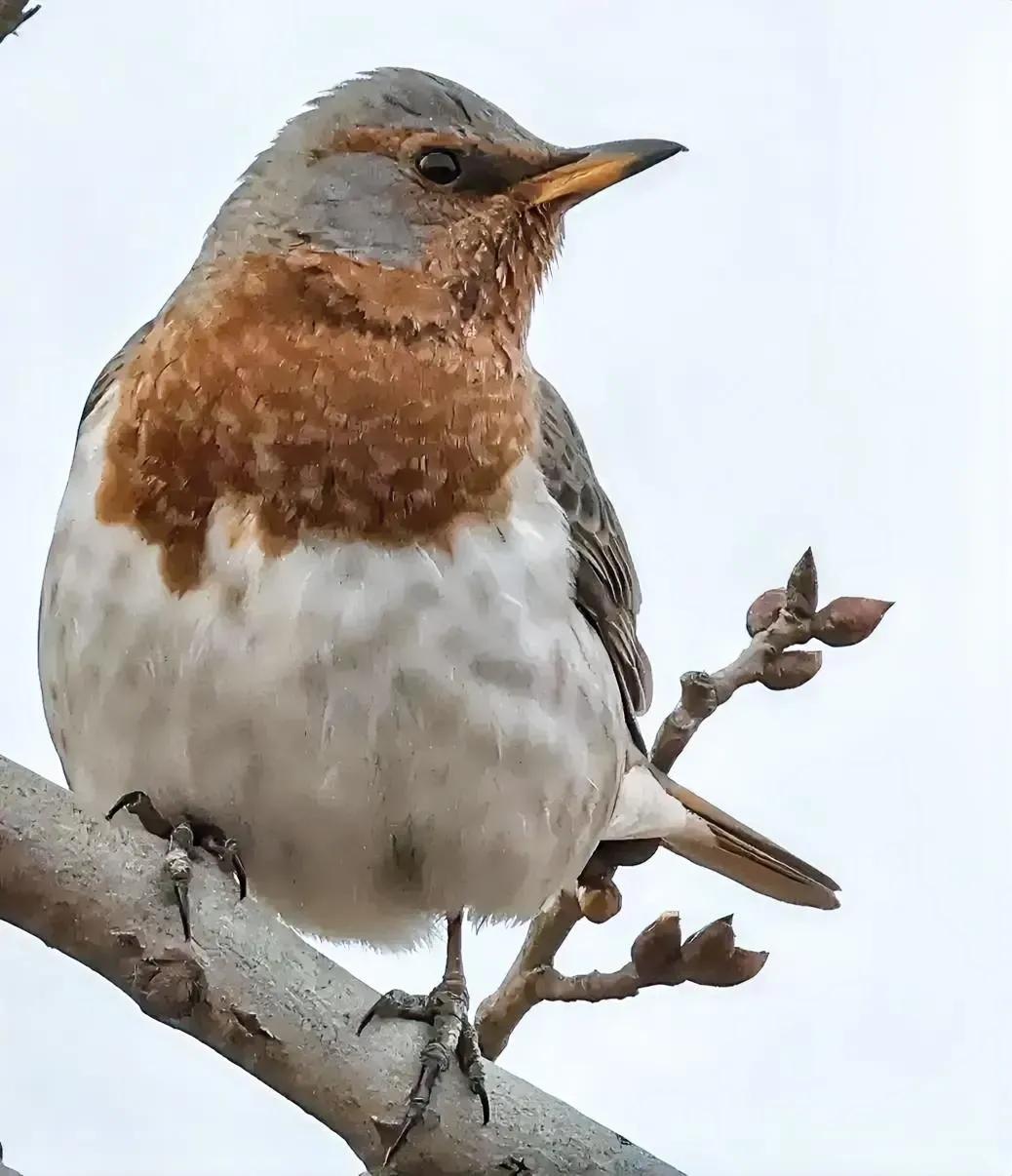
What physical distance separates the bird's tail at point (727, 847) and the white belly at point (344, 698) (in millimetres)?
270

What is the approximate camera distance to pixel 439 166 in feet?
3.92

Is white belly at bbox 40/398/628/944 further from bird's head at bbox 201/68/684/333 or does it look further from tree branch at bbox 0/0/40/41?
tree branch at bbox 0/0/40/41

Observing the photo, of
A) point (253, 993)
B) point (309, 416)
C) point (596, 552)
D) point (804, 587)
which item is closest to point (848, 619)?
point (804, 587)

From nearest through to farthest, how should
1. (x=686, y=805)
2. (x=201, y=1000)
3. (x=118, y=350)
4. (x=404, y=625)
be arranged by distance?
(x=201, y=1000) < (x=404, y=625) < (x=118, y=350) < (x=686, y=805)

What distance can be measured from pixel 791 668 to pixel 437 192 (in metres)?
0.48

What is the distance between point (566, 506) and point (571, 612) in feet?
0.33

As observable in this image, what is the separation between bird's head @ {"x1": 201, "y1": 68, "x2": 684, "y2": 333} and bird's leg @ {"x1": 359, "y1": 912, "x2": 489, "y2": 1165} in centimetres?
52

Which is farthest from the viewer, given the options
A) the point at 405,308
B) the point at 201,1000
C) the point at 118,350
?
the point at 118,350

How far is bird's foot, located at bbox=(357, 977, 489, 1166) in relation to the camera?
0.83m

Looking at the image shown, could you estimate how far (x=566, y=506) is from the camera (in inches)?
47.8

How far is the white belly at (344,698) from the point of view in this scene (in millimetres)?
1019

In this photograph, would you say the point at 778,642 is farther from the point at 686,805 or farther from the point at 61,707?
the point at 61,707

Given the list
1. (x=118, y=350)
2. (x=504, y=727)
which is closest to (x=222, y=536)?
(x=504, y=727)

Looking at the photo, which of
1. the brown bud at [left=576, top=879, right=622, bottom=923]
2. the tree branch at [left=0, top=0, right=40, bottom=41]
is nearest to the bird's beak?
the tree branch at [left=0, top=0, right=40, bottom=41]
